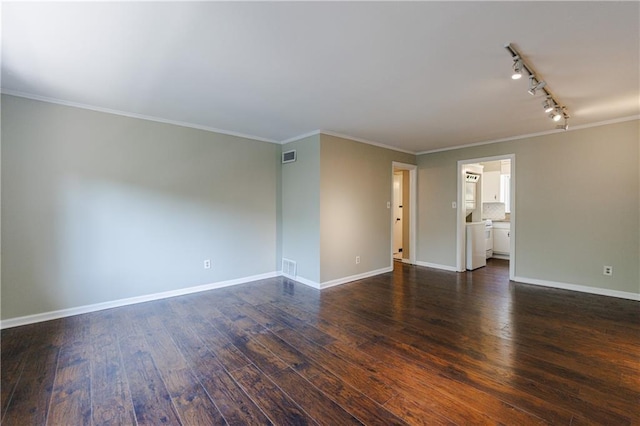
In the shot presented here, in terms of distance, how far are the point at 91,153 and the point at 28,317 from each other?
1892 mm

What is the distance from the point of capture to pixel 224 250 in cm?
439

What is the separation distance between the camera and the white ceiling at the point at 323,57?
171 centimetres

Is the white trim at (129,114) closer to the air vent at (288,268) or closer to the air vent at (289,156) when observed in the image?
the air vent at (289,156)

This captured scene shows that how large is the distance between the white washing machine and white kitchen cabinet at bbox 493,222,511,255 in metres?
1.28

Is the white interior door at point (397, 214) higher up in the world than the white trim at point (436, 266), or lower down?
higher up

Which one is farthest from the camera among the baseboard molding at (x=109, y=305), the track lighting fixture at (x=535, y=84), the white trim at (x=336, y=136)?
the white trim at (x=336, y=136)

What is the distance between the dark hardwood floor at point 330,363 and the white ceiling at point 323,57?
243cm

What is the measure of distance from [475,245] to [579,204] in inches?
70.7

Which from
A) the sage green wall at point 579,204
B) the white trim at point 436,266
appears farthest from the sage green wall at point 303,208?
the sage green wall at point 579,204

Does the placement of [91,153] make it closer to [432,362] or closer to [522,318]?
[432,362]

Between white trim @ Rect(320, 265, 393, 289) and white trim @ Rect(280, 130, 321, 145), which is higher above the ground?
white trim @ Rect(280, 130, 321, 145)

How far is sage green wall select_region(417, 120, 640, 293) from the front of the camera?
3824mm

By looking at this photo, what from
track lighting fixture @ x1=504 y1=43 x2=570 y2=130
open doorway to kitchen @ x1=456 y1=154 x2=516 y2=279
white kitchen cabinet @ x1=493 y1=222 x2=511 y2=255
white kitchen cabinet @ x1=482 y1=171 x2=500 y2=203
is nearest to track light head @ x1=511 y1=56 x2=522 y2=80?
track lighting fixture @ x1=504 y1=43 x2=570 y2=130

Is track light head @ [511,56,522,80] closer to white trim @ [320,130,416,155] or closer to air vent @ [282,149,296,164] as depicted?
white trim @ [320,130,416,155]
